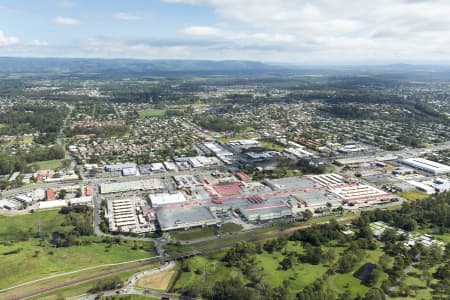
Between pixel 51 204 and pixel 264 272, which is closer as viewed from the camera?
pixel 264 272

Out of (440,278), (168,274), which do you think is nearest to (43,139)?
(168,274)

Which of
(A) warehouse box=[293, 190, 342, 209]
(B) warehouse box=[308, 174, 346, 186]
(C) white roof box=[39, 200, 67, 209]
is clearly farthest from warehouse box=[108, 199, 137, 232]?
(B) warehouse box=[308, 174, 346, 186]

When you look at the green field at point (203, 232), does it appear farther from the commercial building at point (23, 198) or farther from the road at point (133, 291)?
the commercial building at point (23, 198)

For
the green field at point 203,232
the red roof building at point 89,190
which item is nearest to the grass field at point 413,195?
the green field at point 203,232

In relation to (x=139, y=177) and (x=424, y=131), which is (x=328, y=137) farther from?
(x=139, y=177)

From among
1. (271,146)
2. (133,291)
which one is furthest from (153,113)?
(133,291)

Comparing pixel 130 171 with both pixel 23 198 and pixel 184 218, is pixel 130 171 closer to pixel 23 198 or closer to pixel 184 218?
pixel 23 198
